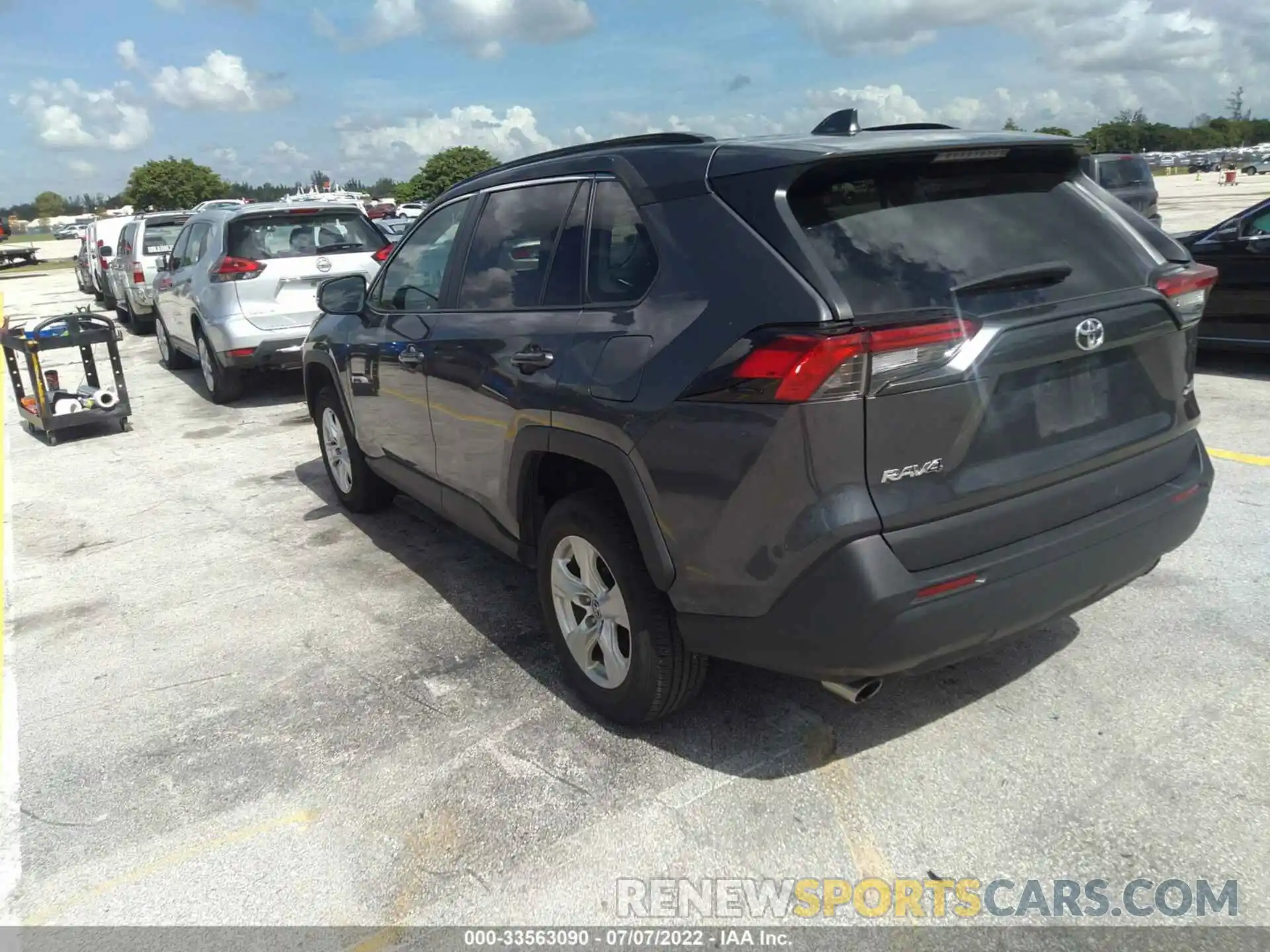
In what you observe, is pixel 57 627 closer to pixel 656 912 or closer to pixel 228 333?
pixel 656 912

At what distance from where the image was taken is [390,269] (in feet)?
16.3

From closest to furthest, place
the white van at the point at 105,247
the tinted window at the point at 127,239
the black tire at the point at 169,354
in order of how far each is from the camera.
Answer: the black tire at the point at 169,354, the tinted window at the point at 127,239, the white van at the point at 105,247

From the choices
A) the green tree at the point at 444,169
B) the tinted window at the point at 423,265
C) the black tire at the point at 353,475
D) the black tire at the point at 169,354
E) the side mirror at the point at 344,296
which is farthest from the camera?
the green tree at the point at 444,169

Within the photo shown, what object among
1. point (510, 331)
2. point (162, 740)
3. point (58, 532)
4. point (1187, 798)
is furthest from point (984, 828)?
point (58, 532)

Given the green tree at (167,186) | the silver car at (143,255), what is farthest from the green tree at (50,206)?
the silver car at (143,255)

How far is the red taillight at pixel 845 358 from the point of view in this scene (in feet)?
7.91

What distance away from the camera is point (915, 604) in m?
2.53

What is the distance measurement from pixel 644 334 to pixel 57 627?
3.46m

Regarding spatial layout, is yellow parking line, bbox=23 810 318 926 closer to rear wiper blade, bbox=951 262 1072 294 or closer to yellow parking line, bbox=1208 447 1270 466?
rear wiper blade, bbox=951 262 1072 294

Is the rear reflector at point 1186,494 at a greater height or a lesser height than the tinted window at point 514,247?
lesser

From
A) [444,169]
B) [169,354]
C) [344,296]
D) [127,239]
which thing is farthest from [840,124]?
[444,169]

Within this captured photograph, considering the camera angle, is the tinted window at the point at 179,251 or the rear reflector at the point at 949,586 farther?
the tinted window at the point at 179,251

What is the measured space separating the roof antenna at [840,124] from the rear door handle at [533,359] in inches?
44.4

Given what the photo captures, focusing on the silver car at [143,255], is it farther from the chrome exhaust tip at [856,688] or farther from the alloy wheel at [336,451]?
the chrome exhaust tip at [856,688]
